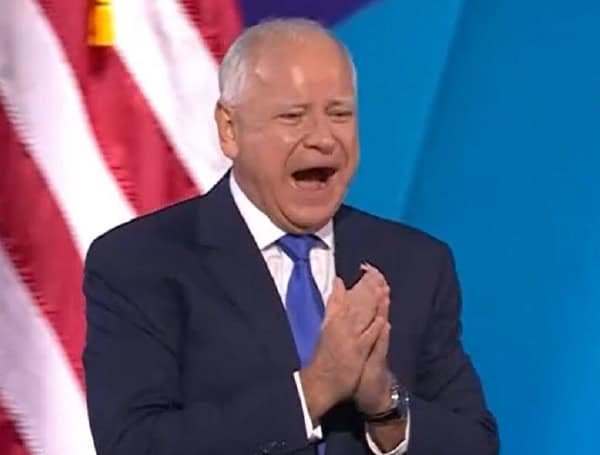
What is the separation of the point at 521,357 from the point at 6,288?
751 millimetres

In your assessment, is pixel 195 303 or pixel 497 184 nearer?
pixel 195 303

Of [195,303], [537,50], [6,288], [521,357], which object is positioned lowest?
[521,357]

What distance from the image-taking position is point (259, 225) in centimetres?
162

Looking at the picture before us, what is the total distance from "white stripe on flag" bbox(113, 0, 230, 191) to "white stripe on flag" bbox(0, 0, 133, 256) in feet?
0.32

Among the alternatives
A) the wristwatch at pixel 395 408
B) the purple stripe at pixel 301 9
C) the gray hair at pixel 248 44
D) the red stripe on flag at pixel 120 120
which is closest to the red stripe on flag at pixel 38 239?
the red stripe on flag at pixel 120 120

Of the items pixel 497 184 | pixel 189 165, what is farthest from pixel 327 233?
pixel 497 184

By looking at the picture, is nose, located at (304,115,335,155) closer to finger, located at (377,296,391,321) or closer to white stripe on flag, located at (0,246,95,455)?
finger, located at (377,296,391,321)

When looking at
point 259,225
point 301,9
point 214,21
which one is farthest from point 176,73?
point 259,225

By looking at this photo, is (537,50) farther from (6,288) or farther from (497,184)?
(6,288)

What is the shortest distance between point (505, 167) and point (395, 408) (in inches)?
36.4

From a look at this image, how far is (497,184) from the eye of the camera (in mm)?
2377

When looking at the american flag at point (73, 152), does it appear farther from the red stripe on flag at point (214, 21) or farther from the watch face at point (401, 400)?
the watch face at point (401, 400)

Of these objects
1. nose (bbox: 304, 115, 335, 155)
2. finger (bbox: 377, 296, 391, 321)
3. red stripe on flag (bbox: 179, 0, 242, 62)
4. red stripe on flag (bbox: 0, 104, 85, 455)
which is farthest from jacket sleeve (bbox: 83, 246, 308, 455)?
red stripe on flag (bbox: 179, 0, 242, 62)

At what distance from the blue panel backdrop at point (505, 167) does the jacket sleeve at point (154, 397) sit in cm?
90
